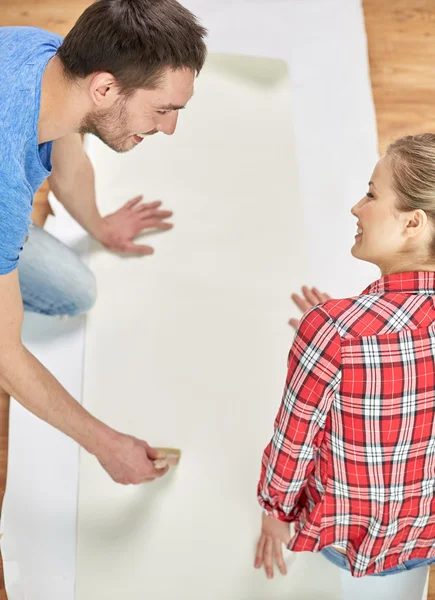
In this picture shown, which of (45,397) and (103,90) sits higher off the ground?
(103,90)

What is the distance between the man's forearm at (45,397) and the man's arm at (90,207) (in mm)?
521

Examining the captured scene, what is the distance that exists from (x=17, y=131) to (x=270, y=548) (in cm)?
102

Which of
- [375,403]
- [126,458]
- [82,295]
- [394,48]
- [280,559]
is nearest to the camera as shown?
[375,403]

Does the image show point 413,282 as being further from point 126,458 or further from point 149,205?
point 149,205

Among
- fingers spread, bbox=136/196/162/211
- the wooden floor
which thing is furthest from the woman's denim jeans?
the wooden floor

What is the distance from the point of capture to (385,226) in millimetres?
1042

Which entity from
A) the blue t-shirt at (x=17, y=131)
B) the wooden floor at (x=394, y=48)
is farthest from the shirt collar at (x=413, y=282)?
the wooden floor at (x=394, y=48)

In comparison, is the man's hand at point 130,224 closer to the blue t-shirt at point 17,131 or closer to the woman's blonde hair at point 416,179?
the blue t-shirt at point 17,131

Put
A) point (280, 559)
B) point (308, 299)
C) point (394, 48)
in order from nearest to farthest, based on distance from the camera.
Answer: point (280, 559) < point (308, 299) < point (394, 48)

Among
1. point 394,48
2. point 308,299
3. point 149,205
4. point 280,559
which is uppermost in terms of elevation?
point 394,48

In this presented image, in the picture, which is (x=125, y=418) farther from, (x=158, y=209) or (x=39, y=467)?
(x=158, y=209)

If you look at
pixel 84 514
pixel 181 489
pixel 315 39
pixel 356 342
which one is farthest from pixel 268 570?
pixel 315 39

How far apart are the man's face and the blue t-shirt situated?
11cm

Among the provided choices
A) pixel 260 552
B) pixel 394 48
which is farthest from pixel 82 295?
pixel 394 48
